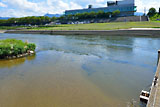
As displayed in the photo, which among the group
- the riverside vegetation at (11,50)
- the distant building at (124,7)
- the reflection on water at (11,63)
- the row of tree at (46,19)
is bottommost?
the reflection on water at (11,63)

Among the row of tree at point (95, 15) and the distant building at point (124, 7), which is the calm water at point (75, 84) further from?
the distant building at point (124, 7)

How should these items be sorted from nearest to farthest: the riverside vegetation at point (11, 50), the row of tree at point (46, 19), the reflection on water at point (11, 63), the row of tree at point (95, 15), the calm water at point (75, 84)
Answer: the calm water at point (75, 84), the reflection on water at point (11, 63), the riverside vegetation at point (11, 50), the row of tree at point (95, 15), the row of tree at point (46, 19)

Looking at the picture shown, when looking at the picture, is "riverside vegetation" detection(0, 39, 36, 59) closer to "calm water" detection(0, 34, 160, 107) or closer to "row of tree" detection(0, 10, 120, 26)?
"calm water" detection(0, 34, 160, 107)

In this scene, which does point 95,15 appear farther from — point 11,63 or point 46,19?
point 11,63

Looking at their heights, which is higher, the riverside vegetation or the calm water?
the riverside vegetation

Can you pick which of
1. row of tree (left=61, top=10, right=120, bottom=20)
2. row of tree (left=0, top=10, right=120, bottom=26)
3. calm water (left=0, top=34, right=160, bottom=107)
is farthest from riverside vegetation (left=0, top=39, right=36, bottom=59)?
row of tree (left=0, top=10, right=120, bottom=26)

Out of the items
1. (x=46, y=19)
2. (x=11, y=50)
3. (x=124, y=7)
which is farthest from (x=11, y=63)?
(x=124, y=7)

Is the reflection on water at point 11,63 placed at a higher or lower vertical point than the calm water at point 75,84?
higher

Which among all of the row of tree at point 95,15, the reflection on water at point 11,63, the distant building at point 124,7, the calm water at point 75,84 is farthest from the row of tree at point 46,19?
the calm water at point 75,84

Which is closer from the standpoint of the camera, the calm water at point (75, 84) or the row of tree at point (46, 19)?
the calm water at point (75, 84)

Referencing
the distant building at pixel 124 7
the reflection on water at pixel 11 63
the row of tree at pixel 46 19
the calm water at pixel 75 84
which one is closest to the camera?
the calm water at pixel 75 84

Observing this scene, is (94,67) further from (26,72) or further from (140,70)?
(26,72)

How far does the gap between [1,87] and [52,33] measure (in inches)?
1623

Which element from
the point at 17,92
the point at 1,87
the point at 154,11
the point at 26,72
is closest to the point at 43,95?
the point at 17,92
